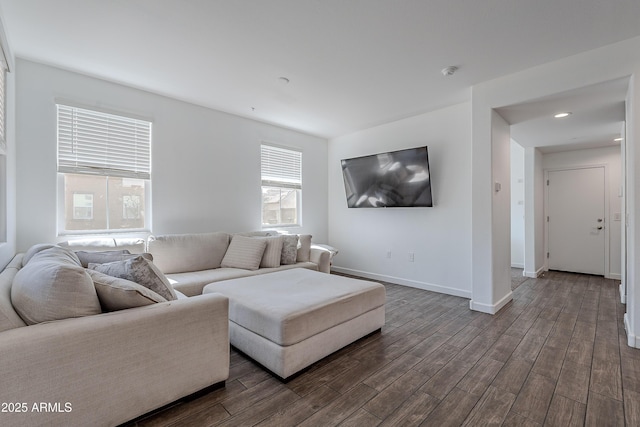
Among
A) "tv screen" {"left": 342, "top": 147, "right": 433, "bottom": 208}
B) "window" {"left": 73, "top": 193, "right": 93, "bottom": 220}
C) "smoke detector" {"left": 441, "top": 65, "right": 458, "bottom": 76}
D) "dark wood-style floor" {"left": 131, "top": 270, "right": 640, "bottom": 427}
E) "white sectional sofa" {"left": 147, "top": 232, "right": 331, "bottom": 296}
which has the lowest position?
"dark wood-style floor" {"left": 131, "top": 270, "right": 640, "bottom": 427}

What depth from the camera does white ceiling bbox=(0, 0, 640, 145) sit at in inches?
79.9

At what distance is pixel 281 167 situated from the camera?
4895mm

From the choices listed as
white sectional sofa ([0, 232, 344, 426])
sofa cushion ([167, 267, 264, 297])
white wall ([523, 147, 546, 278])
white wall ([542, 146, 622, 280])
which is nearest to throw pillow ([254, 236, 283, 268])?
sofa cushion ([167, 267, 264, 297])

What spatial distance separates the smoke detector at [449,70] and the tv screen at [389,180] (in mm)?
1154

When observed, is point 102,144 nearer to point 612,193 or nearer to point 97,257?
point 97,257

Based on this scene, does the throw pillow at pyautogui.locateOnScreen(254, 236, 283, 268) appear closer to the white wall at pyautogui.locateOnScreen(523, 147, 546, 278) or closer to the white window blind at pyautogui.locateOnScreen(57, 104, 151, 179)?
the white window blind at pyautogui.locateOnScreen(57, 104, 151, 179)

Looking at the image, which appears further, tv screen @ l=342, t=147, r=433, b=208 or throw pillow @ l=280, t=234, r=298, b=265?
tv screen @ l=342, t=147, r=433, b=208

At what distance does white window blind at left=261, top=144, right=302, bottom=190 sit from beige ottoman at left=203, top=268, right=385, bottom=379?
228 centimetres

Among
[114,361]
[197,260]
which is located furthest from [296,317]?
[197,260]

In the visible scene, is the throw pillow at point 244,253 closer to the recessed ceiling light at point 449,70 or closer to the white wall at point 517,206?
the recessed ceiling light at point 449,70

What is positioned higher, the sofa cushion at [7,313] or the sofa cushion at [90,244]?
the sofa cushion at [90,244]

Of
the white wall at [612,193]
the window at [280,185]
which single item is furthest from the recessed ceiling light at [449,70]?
the white wall at [612,193]

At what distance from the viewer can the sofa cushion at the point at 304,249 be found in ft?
13.6

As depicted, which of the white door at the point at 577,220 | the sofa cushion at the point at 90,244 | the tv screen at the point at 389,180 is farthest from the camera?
the white door at the point at 577,220
